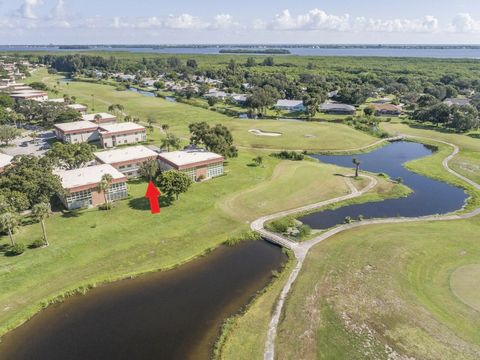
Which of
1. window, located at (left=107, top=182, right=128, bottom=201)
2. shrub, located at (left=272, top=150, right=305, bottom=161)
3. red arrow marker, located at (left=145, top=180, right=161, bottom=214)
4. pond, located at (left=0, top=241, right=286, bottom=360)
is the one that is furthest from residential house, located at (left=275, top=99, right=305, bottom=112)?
pond, located at (left=0, top=241, right=286, bottom=360)

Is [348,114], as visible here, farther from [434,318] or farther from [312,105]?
[434,318]

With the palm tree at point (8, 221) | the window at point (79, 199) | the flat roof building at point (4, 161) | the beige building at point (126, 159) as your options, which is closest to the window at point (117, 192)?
the window at point (79, 199)

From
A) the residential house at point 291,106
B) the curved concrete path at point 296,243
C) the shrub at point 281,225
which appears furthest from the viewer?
the residential house at point 291,106

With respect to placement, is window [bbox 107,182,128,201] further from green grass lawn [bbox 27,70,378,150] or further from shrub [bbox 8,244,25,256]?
green grass lawn [bbox 27,70,378,150]

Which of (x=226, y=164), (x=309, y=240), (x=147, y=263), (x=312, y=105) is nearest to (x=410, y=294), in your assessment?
(x=309, y=240)

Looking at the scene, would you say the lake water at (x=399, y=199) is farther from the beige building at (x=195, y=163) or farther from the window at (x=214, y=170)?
the beige building at (x=195, y=163)

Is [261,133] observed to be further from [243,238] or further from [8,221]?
[8,221]
